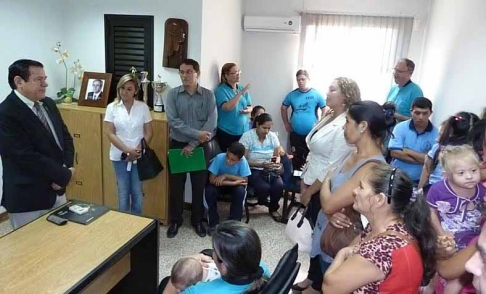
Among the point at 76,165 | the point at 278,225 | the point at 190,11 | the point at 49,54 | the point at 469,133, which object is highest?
the point at 190,11

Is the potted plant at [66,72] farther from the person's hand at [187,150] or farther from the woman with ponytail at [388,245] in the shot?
the woman with ponytail at [388,245]

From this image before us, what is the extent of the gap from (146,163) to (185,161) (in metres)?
0.33

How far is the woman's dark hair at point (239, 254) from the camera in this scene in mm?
1390

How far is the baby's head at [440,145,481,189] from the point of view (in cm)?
190

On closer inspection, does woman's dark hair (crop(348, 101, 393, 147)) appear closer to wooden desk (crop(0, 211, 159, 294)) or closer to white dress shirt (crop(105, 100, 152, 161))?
wooden desk (crop(0, 211, 159, 294))

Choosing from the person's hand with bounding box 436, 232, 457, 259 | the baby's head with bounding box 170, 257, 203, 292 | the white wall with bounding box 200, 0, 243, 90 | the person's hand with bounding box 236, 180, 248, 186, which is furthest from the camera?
the white wall with bounding box 200, 0, 243, 90

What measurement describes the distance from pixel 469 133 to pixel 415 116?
68cm

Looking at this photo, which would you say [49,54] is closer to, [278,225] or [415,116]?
[278,225]

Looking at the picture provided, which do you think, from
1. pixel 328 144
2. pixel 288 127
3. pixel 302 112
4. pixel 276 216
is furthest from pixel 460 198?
pixel 288 127

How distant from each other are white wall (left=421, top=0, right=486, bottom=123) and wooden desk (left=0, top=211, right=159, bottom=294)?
97.6 inches

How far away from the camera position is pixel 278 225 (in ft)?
12.5

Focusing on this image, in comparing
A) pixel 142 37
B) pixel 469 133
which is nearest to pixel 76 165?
pixel 142 37

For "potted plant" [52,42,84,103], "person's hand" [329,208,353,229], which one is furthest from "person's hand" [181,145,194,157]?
"person's hand" [329,208,353,229]

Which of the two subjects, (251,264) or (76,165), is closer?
(251,264)
